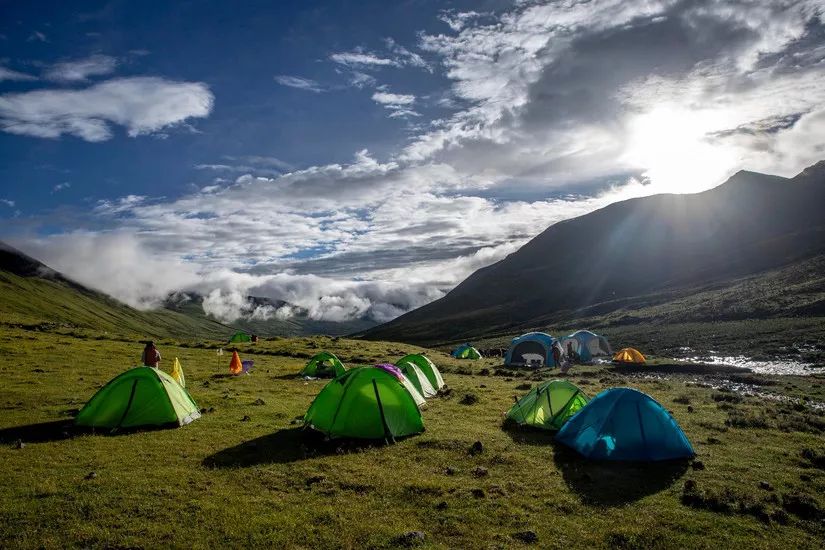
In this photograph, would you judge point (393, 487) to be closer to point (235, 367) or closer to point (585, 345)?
point (235, 367)

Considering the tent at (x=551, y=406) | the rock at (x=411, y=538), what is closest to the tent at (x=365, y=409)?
the tent at (x=551, y=406)

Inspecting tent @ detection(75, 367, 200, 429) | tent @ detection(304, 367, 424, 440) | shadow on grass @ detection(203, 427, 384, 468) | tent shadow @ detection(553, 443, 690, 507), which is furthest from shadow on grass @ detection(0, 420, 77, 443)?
tent shadow @ detection(553, 443, 690, 507)

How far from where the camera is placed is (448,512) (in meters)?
12.0

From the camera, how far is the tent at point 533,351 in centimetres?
5334

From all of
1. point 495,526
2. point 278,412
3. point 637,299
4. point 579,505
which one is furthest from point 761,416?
point 637,299

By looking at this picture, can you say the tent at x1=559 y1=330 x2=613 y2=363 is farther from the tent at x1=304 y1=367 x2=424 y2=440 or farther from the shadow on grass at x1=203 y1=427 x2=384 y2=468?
the shadow on grass at x1=203 y1=427 x2=384 y2=468

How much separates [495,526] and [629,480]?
5391mm

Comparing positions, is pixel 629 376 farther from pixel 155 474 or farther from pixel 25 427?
pixel 25 427

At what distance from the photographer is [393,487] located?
13.5 m

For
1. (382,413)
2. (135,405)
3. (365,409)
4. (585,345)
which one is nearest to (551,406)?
(382,413)

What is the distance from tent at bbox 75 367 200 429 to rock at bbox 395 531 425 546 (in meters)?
13.1

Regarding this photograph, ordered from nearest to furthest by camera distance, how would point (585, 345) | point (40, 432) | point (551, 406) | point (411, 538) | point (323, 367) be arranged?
point (411, 538), point (40, 432), point (551, 406), point (323, 367), point (585, 345)

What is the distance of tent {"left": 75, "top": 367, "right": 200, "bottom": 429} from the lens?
1898 centimetres

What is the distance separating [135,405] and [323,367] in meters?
19.4
